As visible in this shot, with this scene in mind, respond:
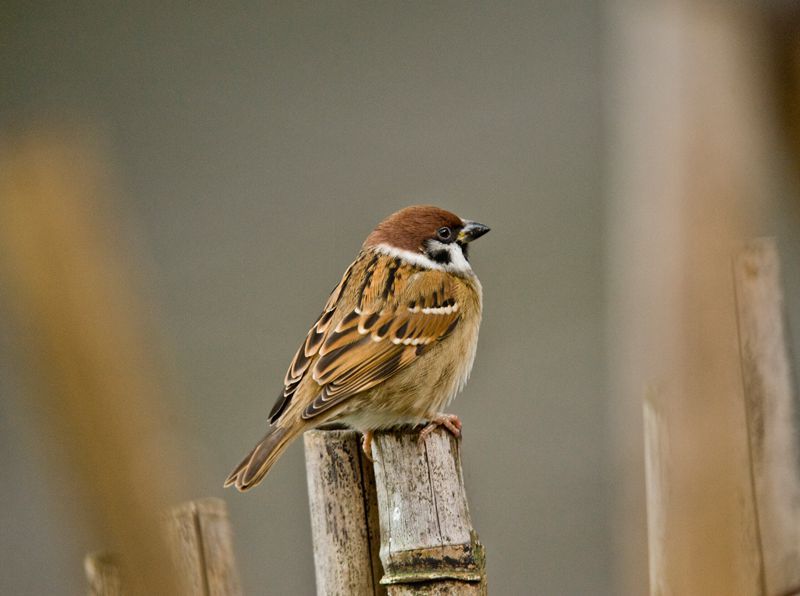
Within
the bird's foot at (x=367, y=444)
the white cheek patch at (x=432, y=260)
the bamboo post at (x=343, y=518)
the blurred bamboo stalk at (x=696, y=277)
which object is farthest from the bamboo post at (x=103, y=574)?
the white cheek patch at (x=432, y=260)

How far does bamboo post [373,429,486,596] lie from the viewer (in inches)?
74.9

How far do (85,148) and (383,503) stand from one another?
0.88 meters

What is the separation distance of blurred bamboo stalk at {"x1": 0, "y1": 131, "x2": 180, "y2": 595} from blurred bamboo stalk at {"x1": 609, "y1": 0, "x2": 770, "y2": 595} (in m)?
1.02

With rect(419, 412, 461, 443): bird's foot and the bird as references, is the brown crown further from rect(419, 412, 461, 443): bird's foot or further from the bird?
rect(419, 412, 461, 443): bird's foot

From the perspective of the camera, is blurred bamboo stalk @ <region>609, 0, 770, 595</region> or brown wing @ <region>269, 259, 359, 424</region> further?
brown wing @ <region>269, 259, 359, 424</region>

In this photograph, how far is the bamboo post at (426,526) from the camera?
74.9 inches

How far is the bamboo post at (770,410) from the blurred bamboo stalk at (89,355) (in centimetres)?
123

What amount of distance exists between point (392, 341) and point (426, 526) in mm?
1044

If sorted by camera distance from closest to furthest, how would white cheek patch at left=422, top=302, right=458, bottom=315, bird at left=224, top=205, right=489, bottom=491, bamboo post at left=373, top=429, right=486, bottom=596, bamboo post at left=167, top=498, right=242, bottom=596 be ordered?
bamboo post at left=167, top=498, right=242, bottom=596 < bamboo post at left=373, top=429, right=486, bottom=596 < bird at left=224, top=205, right=489, bottom=491 < white cheek patch at left=422, top=302, right=458, bottom=315


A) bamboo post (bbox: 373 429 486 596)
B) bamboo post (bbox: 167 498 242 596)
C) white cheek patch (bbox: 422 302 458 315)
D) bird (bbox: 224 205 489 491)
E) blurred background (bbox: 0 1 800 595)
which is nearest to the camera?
bamboo post (bbox: 167 498 242 596)

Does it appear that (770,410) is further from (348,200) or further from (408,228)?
(348,200)

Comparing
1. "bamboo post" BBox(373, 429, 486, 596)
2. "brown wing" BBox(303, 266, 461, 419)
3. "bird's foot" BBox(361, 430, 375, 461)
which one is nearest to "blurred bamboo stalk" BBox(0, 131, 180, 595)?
"bamboo post" BBox(373, 429, 486, 596)

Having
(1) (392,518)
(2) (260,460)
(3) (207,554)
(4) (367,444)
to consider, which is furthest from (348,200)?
(3) (207,554)

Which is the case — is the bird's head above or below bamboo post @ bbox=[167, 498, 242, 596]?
above
